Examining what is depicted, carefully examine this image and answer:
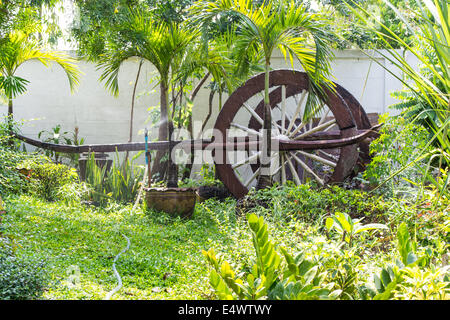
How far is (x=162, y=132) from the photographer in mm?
6926

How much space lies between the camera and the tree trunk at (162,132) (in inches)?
253

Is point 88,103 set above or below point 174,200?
above

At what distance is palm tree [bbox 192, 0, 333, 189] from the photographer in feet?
17.3

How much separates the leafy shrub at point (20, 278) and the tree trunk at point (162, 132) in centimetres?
378

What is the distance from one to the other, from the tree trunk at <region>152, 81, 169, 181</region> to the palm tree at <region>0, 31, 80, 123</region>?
76.1 inches

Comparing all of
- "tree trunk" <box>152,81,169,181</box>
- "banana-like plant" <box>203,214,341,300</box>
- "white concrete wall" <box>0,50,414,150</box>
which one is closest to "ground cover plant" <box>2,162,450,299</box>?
"banana-like plant" <box>203,214,341,300</box>

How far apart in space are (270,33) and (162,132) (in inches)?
94.8

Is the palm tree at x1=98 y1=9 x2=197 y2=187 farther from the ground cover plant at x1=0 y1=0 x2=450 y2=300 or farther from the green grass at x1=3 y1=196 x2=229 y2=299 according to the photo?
the green grass at x1=3 y1=196 x2=229 y2=299

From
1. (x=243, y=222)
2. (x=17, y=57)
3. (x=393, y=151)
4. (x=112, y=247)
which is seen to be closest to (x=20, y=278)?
(x=112, y=247)

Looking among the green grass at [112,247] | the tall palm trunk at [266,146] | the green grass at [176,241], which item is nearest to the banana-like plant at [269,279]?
the green grass at [176,241]

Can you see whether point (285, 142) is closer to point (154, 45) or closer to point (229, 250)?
point (154, 45)

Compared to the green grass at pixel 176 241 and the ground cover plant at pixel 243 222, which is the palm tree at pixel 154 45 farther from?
the green grass at pixel 176 241
